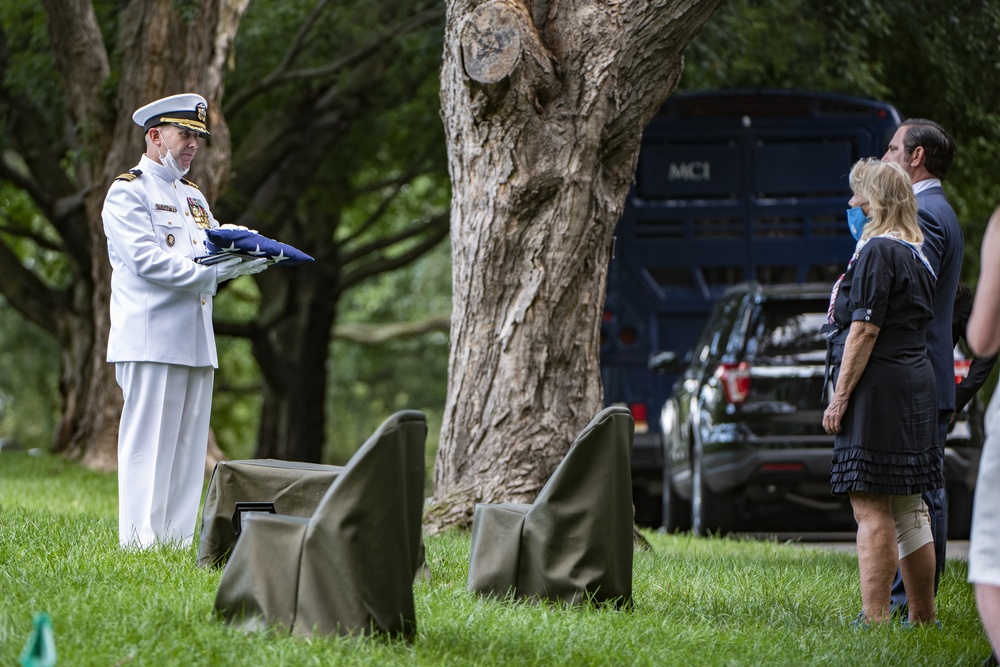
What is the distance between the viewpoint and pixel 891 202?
17.8ft

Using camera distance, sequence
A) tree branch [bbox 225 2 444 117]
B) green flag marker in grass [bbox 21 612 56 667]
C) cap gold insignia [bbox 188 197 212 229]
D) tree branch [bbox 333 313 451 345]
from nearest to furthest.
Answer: green flag marker in grass [bbox 21 612 56 667] < cap gold insignia [bbox 188 197 212 229] < tree branch [bbox 225 2 444 117] < tree branch [bbox 333 313 451 345]

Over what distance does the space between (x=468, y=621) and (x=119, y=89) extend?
914 centimetres

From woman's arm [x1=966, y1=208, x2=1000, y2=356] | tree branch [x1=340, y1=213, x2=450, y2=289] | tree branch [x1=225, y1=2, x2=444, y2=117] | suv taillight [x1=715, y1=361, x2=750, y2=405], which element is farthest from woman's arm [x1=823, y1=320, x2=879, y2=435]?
tree branch [x1=340, y1=213, x2=450, y2=289]

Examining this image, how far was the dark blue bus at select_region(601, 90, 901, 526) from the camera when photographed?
40.0 feet

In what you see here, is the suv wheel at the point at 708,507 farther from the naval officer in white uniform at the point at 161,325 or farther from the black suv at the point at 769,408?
the naval officer in white uniform at the point at 161,325

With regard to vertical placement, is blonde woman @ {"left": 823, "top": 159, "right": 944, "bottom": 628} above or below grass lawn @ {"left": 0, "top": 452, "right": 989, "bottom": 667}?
above

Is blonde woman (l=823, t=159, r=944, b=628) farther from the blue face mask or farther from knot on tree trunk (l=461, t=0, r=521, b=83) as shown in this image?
knot on tree trunk (l=461, t=0, r=521, b=83)

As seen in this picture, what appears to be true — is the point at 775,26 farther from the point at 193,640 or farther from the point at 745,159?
the point at 193,640

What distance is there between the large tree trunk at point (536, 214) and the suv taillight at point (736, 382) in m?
1.68

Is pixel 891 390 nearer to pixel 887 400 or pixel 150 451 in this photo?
pixel 887 400

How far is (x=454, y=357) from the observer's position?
8.21 m

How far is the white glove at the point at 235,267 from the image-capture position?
6.01 m

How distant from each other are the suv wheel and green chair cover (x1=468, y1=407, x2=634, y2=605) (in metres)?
5.00

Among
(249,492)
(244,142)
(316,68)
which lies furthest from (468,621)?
(244,142)
